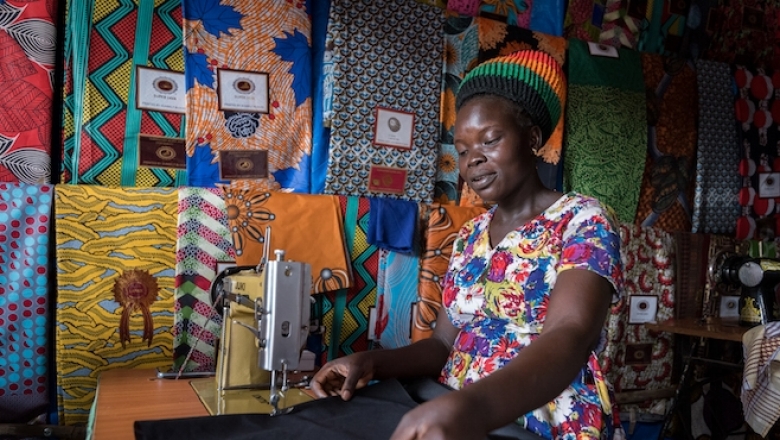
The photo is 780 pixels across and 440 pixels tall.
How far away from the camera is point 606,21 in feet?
10.1

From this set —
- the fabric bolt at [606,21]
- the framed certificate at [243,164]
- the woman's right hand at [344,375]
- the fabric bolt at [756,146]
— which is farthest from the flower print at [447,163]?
the fabric bolt at [756,146]

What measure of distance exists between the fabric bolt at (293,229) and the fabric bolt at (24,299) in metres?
0.59

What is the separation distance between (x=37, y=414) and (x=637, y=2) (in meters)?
3.21

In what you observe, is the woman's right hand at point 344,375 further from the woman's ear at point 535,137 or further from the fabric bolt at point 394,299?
the fabric bolt at point 394,299

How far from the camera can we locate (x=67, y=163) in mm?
2113

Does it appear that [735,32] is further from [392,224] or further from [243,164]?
[243,164]

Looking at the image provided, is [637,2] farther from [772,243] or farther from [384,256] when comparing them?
[384,256]

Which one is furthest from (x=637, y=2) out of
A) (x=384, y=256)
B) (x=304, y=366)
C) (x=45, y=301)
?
(x=45, y=301)

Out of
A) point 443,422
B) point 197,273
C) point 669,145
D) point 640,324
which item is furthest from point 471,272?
point 669,145

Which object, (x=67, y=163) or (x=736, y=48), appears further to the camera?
(x=736, y=48)

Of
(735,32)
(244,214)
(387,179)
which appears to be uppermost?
(735,32)

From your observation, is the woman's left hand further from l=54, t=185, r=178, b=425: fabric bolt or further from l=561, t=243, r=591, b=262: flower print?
l=54, t=185, r=178, b=425: fabric bolt

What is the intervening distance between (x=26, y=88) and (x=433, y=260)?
158cm

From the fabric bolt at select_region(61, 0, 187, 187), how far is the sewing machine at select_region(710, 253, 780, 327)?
256cm
